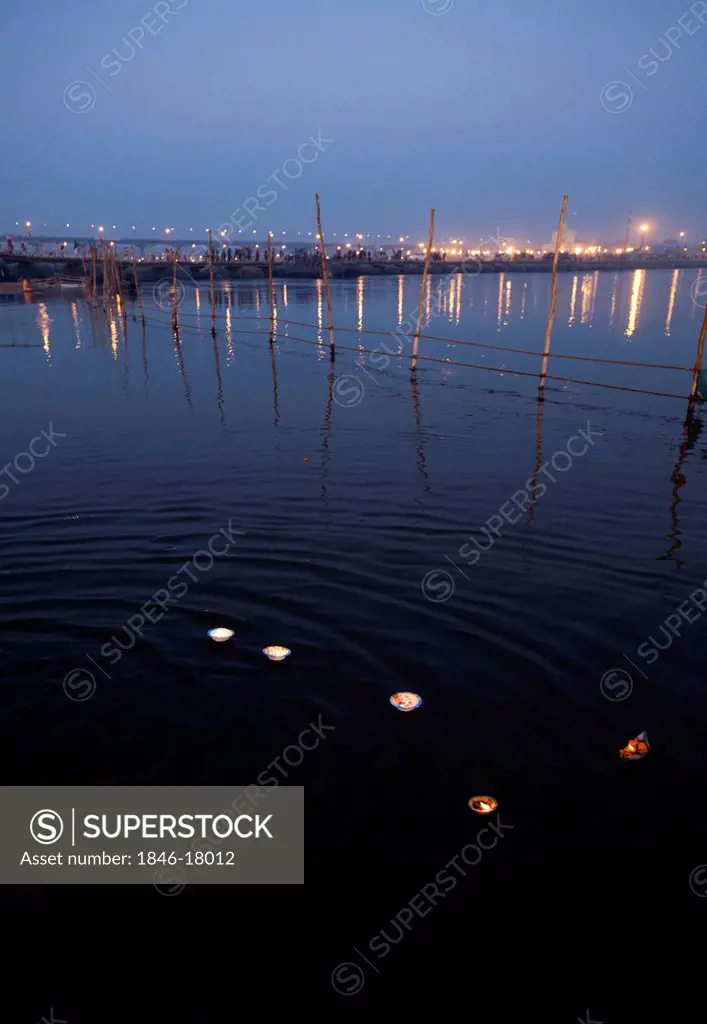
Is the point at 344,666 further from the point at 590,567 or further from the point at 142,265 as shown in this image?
the point at 142,265

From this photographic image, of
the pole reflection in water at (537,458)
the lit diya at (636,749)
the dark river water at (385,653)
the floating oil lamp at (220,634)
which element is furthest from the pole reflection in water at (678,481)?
the floating oil lamp at (220,634)

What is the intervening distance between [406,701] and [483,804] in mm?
981

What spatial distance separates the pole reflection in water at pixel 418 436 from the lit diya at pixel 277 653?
4.10 metres

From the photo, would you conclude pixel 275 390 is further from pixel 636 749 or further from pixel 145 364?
pixel 636 749

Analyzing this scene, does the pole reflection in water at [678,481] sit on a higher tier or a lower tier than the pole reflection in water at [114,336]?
lower

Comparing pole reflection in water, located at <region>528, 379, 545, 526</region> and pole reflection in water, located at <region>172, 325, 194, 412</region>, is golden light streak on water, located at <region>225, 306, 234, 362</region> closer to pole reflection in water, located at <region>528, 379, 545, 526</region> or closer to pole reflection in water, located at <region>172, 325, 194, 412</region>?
pole reflection in water, located at <region>172, 325, 194, 412</region>

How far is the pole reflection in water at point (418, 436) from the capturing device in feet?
32.7

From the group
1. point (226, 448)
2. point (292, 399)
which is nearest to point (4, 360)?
point (292, 399)

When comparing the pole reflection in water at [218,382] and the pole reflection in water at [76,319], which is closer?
the pole reflection in water at [218,382]

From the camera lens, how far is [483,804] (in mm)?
3871

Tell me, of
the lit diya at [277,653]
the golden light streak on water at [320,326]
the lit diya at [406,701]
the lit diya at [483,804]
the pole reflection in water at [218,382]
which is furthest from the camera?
the golden light streak on water at [320,326]

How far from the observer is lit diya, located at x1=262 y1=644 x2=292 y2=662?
17.0 feet

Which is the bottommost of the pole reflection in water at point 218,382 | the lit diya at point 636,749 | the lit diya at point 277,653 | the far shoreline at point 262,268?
the lit diya at point 636,749

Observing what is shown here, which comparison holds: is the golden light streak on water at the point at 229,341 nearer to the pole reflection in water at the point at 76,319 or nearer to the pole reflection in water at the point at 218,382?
the pole reflection in water at the point at 218,382
